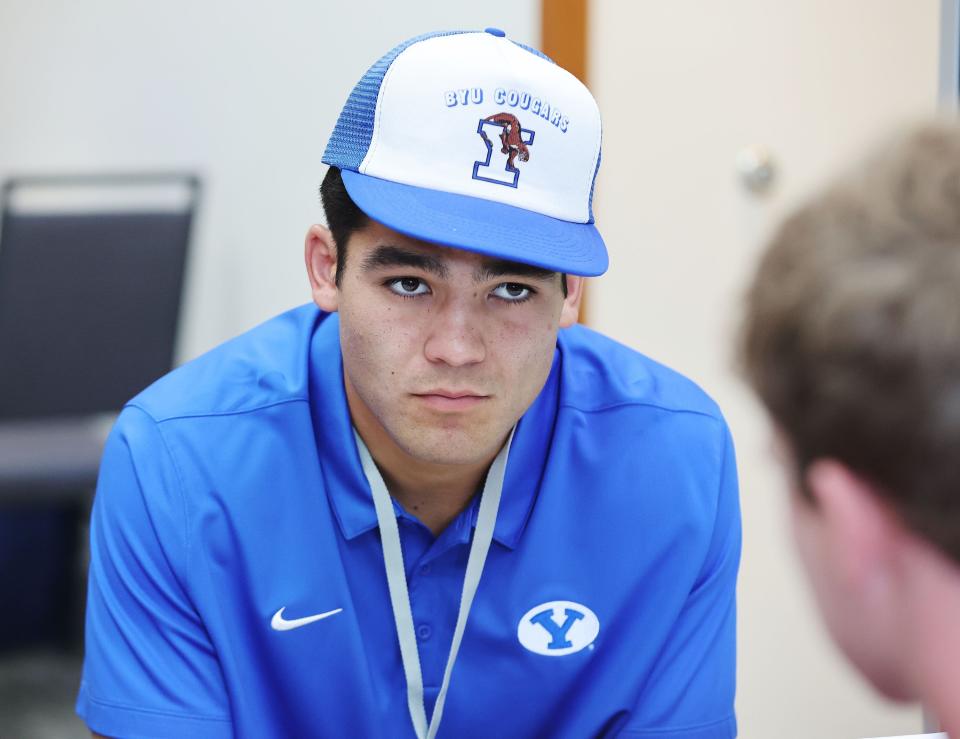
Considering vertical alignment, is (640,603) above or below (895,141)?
below

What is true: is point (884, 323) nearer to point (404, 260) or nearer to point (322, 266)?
point (404, 260)

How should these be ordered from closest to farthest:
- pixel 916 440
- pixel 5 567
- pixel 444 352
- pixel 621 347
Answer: pixel 916 440
pixel 444 352
pixel 621 347
pixel 5 567

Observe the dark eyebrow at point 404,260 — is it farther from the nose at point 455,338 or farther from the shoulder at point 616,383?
the shoulder at point 616,383

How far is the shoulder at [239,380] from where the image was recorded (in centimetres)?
141

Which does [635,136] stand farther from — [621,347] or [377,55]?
[621,347]

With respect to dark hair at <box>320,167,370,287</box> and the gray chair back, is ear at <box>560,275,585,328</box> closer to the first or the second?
dark hair at <box>320,167,370,287</box>

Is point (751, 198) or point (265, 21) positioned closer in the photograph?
point (751, 198)

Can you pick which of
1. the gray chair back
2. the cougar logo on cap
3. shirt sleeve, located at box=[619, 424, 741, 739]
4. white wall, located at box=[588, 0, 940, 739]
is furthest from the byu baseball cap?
the gray chair back

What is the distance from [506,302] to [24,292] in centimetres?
178

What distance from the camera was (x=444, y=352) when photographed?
1.27 m

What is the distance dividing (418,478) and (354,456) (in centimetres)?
8

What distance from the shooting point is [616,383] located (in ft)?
4.95

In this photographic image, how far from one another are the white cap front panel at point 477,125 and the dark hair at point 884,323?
23.6 inches

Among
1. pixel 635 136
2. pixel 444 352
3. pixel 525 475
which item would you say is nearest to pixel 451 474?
pixel 525 475
